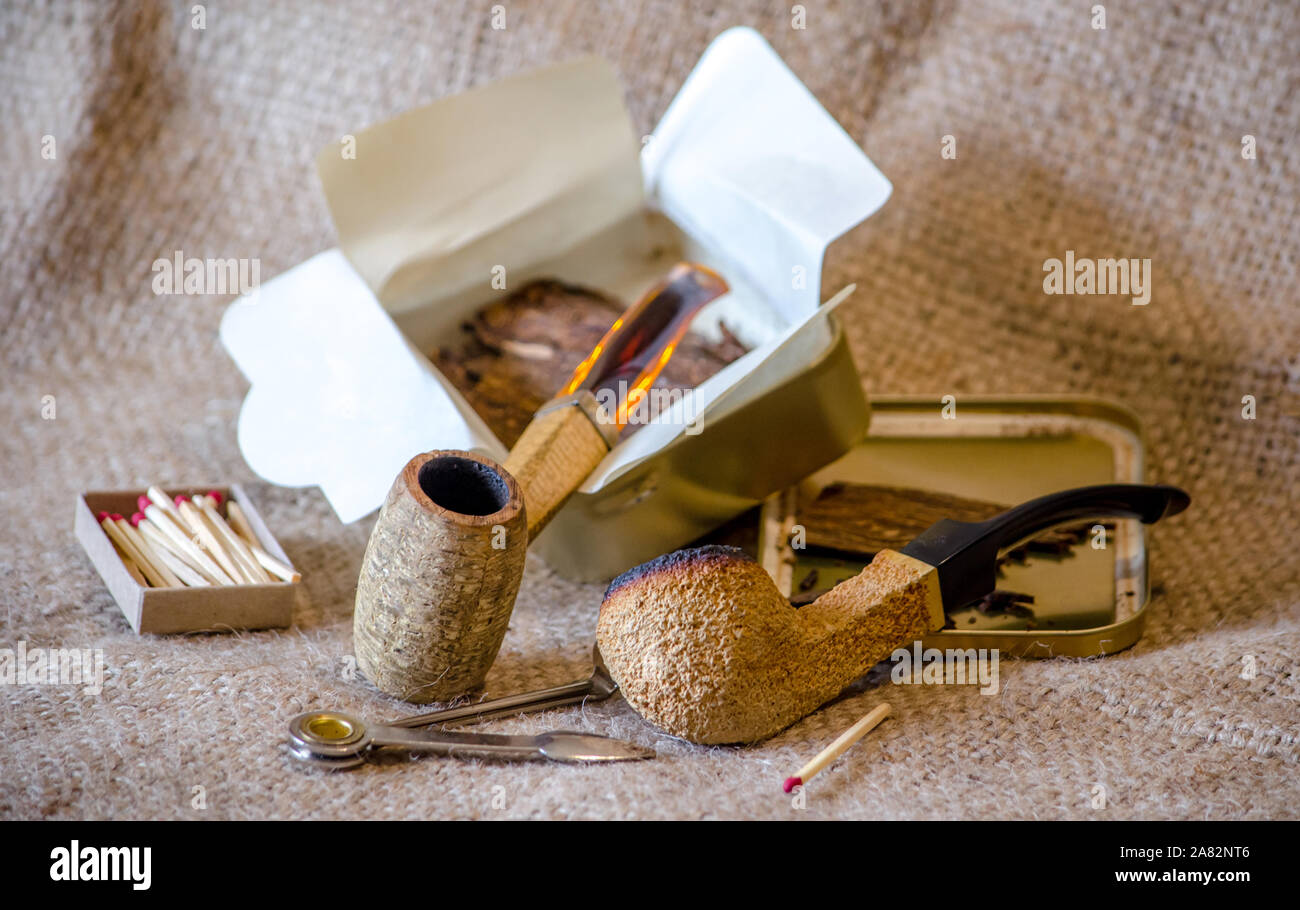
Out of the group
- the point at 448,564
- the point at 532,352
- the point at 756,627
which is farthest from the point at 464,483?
the point at 532,352

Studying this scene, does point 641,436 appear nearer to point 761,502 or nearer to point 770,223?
point 761,502

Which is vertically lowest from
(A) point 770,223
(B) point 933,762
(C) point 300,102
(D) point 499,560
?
(B) point 933,762

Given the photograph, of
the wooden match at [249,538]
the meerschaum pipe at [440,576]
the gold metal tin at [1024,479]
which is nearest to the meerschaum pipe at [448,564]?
the meerschaum pipe at [440,576]

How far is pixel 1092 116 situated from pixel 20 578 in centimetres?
90

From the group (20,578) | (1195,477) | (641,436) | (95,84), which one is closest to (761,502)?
(641,436)

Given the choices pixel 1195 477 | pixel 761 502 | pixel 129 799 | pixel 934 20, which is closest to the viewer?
pixel 129 799

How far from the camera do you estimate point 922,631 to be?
0.68 metres

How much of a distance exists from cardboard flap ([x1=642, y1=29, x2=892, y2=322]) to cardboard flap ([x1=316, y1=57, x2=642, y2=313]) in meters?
0.05

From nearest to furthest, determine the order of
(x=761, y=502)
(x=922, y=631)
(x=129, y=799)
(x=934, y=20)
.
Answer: (x=129, y=799), (x=922, y=631), (x=761, y=502), (x=934, y=20)

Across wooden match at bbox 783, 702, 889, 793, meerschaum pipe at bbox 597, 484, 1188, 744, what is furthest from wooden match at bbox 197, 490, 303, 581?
wooden match at bbox 783, 702, 889, 793

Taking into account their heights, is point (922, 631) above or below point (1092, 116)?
below

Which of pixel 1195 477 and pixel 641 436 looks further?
pixel 1195 477

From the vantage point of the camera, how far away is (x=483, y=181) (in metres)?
0.96

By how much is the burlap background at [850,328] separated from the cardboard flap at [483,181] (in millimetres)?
167
